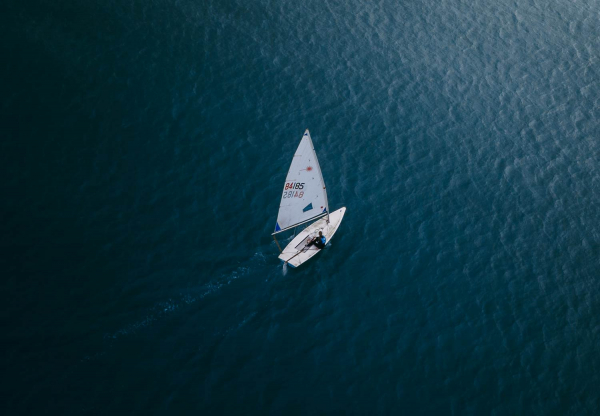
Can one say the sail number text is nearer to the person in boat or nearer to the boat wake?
the person in boat

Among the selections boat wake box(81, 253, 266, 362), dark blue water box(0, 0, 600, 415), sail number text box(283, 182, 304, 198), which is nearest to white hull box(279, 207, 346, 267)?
dark blue water box(0, 0, 600, 415)

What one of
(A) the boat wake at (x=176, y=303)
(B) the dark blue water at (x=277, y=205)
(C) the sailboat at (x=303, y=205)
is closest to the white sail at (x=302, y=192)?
(C) the sailboat at (x=303, y=205)

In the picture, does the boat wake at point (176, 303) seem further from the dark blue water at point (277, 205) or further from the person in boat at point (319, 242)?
the person in boat at point (319, 242)

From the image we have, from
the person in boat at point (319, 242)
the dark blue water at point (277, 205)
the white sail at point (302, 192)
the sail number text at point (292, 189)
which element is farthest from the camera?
the person in boat at point (319, 242)

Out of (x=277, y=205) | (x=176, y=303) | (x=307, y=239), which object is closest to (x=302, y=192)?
(x=307, y=239)

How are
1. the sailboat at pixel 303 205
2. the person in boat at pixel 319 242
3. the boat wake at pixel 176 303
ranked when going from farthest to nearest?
1. the person in boat at pixel 319 242
2. the sailboat at pixel 303 205
3. the boat wake at pixel 176 303

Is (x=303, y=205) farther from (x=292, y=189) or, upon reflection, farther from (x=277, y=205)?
(x=277, y=205)

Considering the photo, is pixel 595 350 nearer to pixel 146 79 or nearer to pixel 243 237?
pixel 243 237
